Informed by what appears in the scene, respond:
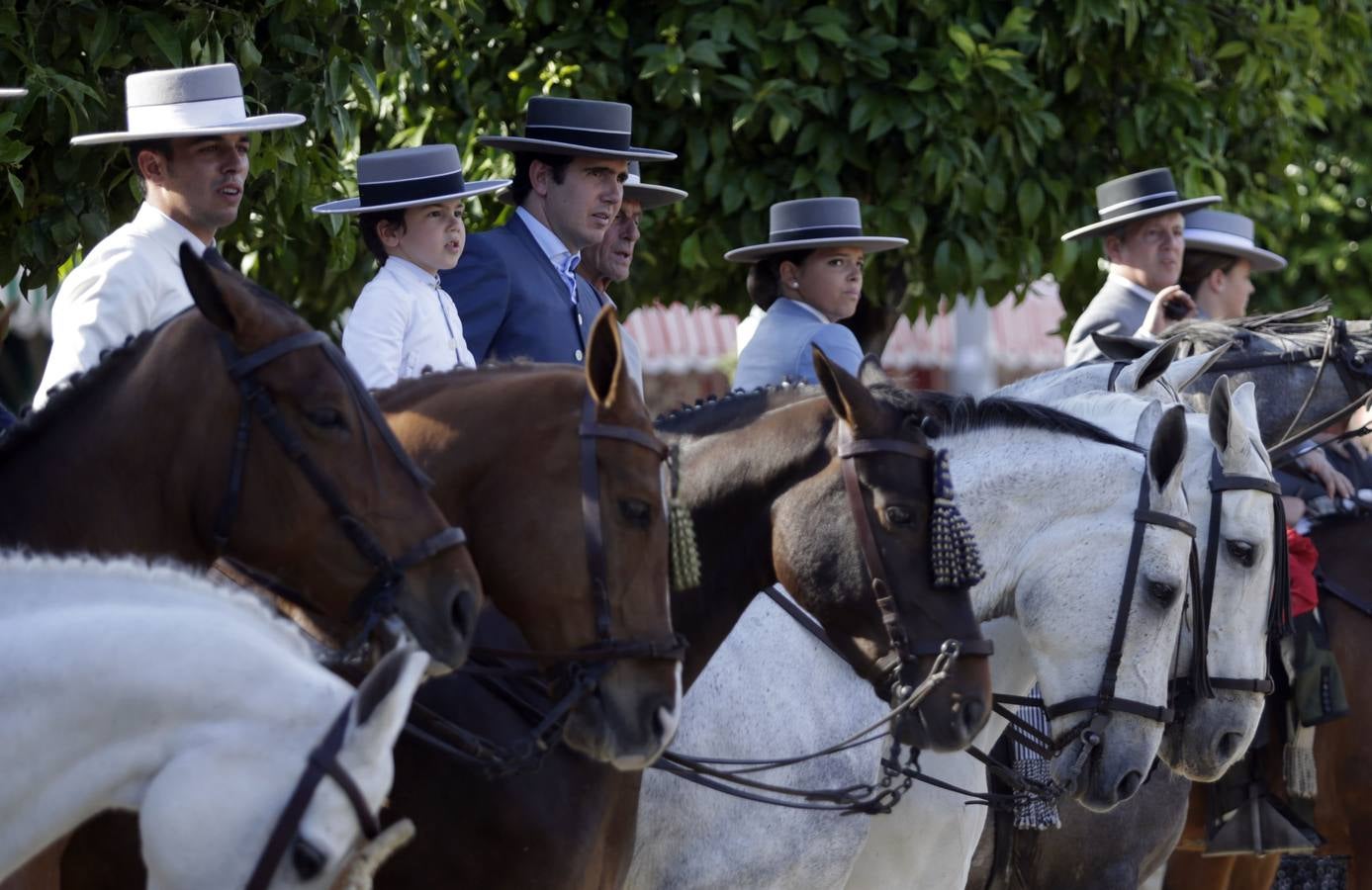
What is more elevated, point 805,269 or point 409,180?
Result: point 409,180

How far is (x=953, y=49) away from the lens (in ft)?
26.1

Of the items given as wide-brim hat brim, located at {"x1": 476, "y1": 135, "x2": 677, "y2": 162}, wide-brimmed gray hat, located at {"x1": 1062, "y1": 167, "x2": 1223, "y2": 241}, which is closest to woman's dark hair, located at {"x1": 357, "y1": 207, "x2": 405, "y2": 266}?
wide-brim hat brim, located at {"x1": 476, "y1": 135, "x2": 677, "y2": 162}

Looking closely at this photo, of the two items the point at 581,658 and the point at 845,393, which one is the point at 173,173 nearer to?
the point at 581,658

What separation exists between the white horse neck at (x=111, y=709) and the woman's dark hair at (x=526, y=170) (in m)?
3.32

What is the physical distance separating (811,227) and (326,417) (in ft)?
10.9

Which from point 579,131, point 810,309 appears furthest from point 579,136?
point 810,309

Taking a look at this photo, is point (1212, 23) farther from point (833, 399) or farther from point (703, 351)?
point (703, 351)

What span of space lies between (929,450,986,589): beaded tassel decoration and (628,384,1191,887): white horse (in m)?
0.47

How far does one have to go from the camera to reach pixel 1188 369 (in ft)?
21.0

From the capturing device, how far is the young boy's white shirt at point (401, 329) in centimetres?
488

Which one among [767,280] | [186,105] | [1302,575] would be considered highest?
[186,105]

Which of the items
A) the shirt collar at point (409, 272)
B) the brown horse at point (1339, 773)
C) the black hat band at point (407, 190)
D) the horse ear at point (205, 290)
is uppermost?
the horse ear at point (205, 290)

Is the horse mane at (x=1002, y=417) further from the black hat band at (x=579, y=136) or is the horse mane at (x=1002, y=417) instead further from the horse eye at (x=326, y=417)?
the horse eye at (x=326, y=417)

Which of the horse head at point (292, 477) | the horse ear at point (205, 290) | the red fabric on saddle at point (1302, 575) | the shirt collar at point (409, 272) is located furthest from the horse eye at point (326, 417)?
the red fabric on saddle at point (1302, 575)
